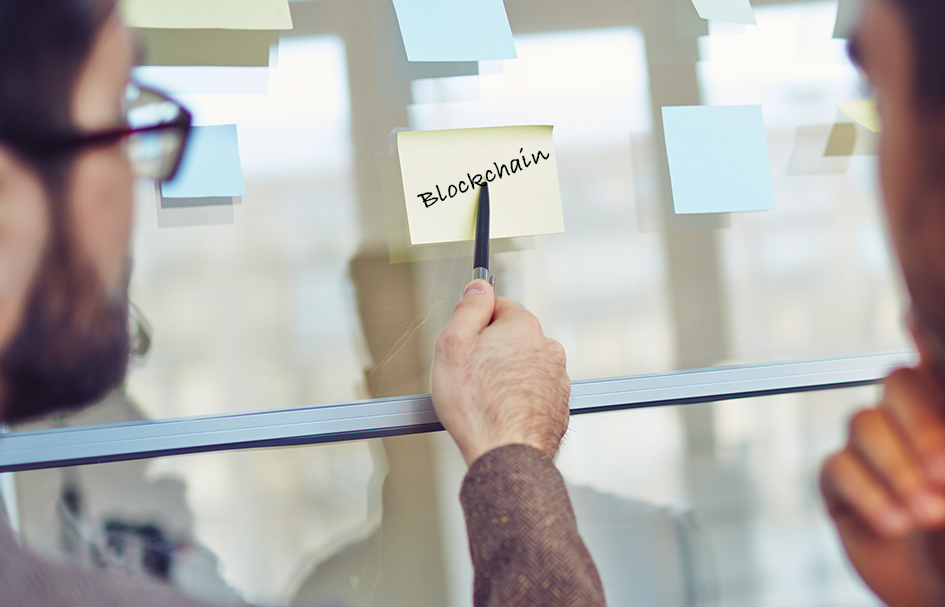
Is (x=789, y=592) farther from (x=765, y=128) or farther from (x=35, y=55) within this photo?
(x=35, y=55)

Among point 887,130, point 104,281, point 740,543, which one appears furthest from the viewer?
point 740,543

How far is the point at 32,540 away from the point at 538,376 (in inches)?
19.7

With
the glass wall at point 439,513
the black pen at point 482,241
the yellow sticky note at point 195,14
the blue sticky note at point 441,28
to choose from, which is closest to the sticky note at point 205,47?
the yellow sticky note at point 195,14

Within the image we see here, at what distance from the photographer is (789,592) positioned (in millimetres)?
694

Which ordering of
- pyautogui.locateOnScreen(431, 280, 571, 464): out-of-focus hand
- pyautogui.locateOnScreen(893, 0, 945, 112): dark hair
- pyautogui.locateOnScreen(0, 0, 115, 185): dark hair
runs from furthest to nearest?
pyautogui.locateOnScreen(431, 280, 571, 464): out-of-focus hand
pyautogui.locateOnScreen(0, 0, 115, 185): dark hair
pyautogui.locateOnScreen(893, 0, 945, 112): dark hair

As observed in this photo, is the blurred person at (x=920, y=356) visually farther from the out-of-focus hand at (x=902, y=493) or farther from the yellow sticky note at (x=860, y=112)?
the yellow sticky note at (x=860, y=112)

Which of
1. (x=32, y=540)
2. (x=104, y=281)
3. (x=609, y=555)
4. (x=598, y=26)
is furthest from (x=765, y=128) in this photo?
(x=32, y=540)

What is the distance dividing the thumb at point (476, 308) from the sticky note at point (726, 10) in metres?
0.40

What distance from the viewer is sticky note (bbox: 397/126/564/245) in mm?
562

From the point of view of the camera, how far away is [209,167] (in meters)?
0.56

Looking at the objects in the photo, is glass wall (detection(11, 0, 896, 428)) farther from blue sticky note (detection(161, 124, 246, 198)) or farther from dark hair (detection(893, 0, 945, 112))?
dark hair (detection(893, 0, 945, 112))

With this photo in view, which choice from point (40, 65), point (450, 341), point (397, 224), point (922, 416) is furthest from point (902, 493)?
point (40, 65)

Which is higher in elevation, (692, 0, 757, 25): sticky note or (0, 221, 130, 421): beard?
(692, 0, 757, 25): sticky note

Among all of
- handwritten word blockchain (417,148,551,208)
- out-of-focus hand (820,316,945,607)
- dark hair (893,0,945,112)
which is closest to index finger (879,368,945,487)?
out-of-focus hand (820,316,945,607)
